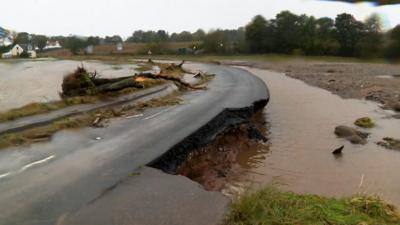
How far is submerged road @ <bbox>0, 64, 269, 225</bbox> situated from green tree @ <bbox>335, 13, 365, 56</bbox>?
486 cm

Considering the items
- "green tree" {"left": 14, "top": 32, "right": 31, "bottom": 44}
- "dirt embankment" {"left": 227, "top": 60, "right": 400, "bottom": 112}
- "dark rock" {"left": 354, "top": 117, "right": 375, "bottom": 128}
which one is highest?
"green tree" {"left": 14, "top": 32, "right": 31, "bottom": 44}

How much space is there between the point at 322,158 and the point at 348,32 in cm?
1336

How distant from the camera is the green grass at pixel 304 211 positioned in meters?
6.27

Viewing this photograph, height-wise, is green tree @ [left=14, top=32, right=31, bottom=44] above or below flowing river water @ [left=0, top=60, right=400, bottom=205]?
above

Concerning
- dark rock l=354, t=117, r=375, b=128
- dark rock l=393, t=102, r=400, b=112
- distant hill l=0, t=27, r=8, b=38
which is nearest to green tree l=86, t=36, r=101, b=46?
distant hill l=0, t=27, r=8, b=38

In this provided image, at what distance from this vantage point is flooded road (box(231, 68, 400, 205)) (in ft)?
38.3

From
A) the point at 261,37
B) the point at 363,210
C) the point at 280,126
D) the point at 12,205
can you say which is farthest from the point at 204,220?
the point at 280,126

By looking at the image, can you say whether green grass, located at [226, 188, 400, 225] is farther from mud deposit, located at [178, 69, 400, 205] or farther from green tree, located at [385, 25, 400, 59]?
green tree, located at [385, 25, 400, 59]

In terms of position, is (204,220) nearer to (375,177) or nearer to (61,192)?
(61,192)

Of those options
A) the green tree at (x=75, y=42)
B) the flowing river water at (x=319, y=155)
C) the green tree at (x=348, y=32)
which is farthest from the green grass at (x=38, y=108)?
the green tree at (x=348, y=32)

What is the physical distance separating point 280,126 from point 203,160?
850 cm

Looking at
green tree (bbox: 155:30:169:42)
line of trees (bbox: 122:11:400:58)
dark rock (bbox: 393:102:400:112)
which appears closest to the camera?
line of trees (bbox: 122:11:400:58)

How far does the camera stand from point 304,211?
6.68m

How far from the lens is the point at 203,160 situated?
12734 mm
